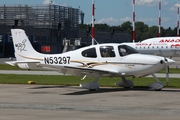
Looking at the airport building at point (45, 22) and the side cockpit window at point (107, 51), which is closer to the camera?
→ the side cockpit window at point (107, 51)

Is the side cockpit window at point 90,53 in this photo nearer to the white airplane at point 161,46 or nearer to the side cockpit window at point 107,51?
the side cockpit window at point 107,51

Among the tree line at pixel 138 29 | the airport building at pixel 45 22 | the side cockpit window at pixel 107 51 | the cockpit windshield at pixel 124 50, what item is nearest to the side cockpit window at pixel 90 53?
the side cockpit window at pixel 107 51

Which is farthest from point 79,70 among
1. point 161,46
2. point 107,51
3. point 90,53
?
point 161,46

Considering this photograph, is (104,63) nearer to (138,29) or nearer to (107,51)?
(107,51)

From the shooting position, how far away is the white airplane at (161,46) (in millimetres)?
60750

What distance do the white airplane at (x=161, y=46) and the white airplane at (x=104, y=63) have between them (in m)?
41.9

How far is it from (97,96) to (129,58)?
2650 mm

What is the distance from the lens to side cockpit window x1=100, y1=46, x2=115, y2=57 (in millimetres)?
18870

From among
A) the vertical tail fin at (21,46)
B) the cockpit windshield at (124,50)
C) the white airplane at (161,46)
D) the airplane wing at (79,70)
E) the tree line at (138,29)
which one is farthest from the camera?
the tree line at (138,29)

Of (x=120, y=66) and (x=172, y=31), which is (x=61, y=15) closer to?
(x=120, y=66)

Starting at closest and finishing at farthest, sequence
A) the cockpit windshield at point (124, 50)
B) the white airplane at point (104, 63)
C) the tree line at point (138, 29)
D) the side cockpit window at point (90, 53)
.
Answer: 1. the white airplane at point (104, 63)
2. the cockpit windshield at point (124, 50)
3. the side cockpit window at point (90, 53)
4. the tree line at point (138, 29)

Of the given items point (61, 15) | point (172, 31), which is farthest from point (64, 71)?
point (172, 31)

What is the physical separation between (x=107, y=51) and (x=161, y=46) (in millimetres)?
43643

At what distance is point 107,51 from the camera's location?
19.0 metres
